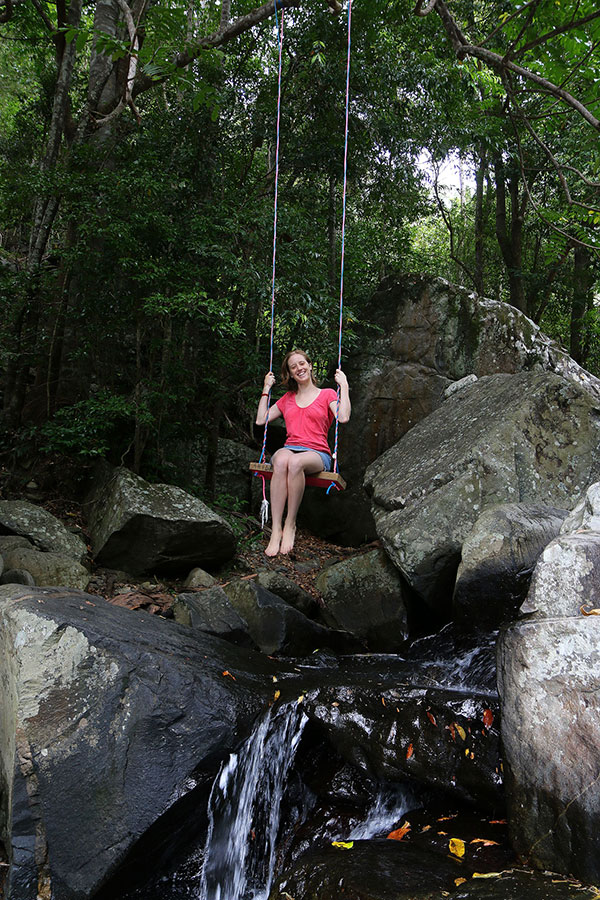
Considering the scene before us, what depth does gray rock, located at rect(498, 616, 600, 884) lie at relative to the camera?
233 centimetres

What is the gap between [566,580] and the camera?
2930 mm

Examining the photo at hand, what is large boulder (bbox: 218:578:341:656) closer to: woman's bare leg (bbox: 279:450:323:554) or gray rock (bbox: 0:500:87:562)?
woman's bare leg (bbox: 279:450:323:554)

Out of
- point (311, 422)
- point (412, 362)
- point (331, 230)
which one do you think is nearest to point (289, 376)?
point (311, 422)

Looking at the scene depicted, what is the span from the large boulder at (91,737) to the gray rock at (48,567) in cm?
147

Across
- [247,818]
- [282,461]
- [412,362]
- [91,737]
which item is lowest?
[247,818]

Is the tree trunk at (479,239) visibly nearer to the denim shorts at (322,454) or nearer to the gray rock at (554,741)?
the denim shorts at (322,454)

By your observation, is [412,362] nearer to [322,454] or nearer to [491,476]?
[322,454]

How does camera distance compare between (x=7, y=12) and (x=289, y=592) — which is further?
(x=7, y=12)

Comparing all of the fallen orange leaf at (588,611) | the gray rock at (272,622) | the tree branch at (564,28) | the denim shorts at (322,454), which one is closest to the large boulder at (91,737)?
the gray rock at (272,622)

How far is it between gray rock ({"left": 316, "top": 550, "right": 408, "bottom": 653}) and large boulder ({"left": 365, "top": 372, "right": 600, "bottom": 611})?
324mm

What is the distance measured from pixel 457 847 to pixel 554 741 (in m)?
0.66

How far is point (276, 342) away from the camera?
791 cm

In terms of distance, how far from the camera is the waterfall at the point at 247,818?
2.99 metres

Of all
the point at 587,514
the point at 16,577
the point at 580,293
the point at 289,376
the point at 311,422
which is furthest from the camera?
the point at 580,293
